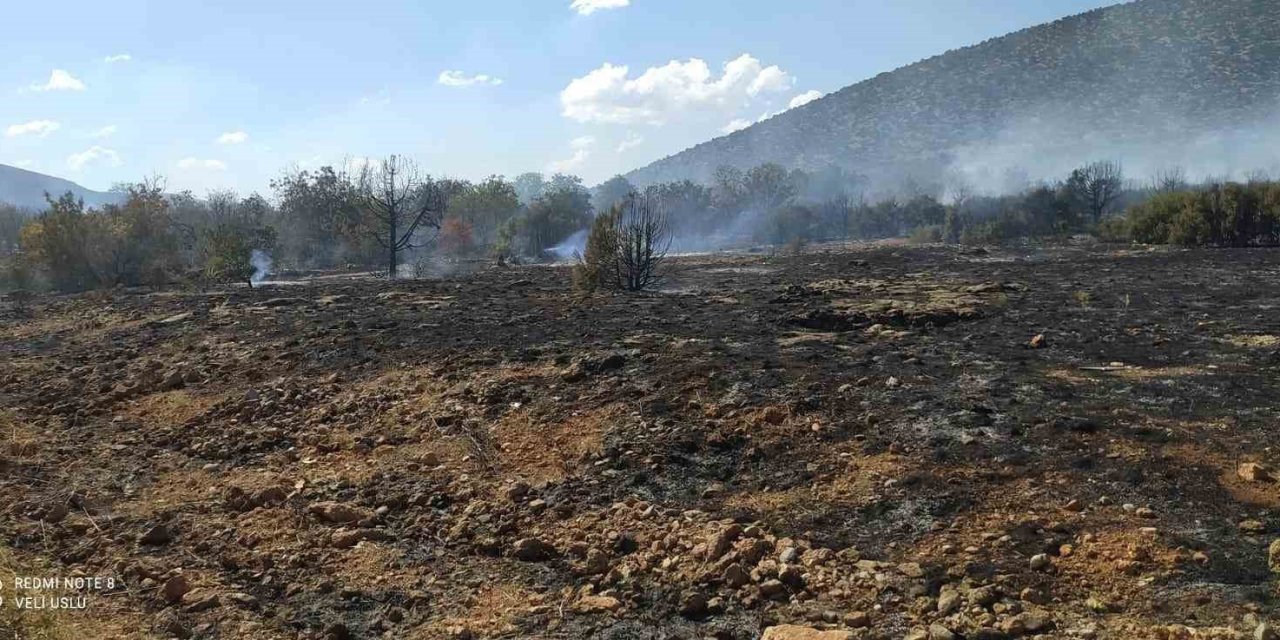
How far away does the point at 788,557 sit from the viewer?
13.4ft

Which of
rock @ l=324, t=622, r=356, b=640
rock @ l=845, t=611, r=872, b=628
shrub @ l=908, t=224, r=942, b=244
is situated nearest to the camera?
rock @ l=845, t=611, r=872, b=628

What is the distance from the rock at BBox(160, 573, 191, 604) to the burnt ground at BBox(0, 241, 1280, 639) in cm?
1

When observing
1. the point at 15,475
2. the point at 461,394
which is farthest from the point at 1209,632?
the point at 15,475

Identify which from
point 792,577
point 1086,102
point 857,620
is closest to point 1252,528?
point 857,620

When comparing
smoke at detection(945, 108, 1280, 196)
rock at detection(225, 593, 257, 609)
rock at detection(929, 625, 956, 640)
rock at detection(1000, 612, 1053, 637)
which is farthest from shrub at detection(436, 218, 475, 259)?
smoke at detection(945, 108, 1280, 196)

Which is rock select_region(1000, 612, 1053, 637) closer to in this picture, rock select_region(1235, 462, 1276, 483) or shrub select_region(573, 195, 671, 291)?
rock select_region(1235, 462, 1276, 483)

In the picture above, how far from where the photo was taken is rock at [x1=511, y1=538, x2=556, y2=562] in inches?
176

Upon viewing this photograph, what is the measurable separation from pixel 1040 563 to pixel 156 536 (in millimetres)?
4753

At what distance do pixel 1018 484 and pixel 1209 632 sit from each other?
1.73 m

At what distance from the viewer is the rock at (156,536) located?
15.9 feet

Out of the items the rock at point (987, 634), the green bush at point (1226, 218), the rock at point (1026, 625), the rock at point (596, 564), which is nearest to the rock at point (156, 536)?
the rock at point (596, 564)

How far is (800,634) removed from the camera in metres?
3.34

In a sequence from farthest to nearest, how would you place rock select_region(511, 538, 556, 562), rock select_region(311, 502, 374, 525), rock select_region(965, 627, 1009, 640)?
1. rock select_region(311, 502, 374, 525)
2. rock select_region(511, 538, 556, 562)
3. rock select_region(965, 627, 1009, 640)

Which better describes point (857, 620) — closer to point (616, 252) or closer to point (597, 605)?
point (597, 605)
